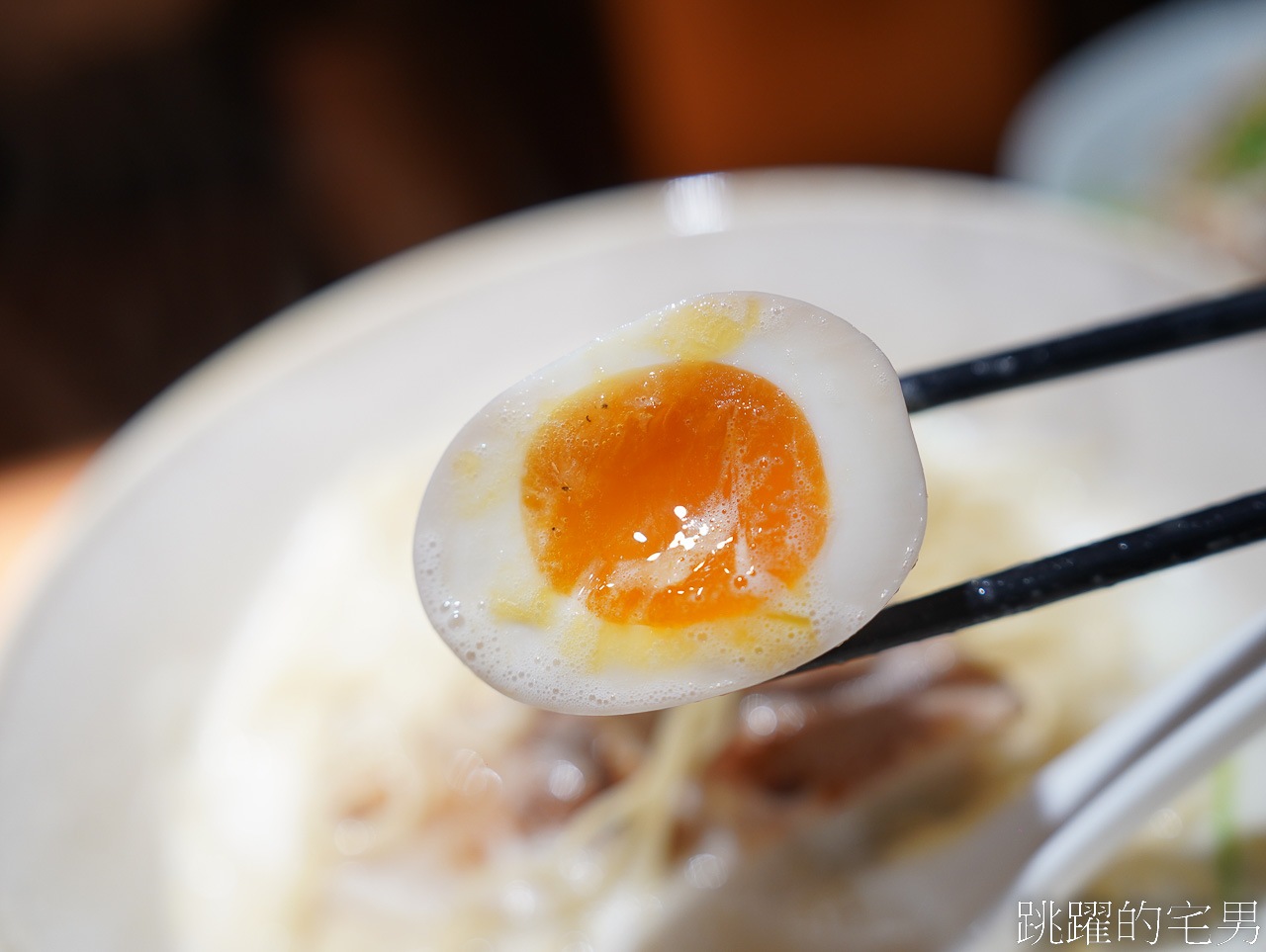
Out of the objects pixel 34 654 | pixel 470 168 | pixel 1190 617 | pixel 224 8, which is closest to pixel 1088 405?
pixel 1190 617

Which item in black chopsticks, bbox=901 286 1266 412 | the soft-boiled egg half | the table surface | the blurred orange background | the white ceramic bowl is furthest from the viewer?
the blurred orange background

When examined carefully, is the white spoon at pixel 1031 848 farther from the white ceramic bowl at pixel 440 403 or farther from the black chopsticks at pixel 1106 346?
the white ceramic bowl at pixel 440 403

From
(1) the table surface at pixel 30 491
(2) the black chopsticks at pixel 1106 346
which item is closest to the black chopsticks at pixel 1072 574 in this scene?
(2) the black chopsticks at pixel 1106 346

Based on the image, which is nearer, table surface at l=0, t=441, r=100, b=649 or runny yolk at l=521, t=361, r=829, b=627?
runny yolk at l=521, t=361, r=829, b=627

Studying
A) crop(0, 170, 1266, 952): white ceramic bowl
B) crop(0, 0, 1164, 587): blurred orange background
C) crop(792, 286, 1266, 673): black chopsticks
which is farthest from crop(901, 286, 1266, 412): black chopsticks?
crop(0, 0, 1164, 587): blurred orange background

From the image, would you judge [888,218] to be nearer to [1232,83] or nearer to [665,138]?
[1232,83]

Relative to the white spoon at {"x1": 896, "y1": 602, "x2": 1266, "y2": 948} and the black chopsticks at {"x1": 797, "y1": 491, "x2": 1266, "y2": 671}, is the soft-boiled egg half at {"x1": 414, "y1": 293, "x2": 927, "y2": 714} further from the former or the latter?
the white spoon at {"x1": 896, "y1": 602, "x2": 1266, "y2": 948}

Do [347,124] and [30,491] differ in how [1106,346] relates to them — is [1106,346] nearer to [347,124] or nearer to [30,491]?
[30,491]

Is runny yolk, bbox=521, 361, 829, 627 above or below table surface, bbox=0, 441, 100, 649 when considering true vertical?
above
